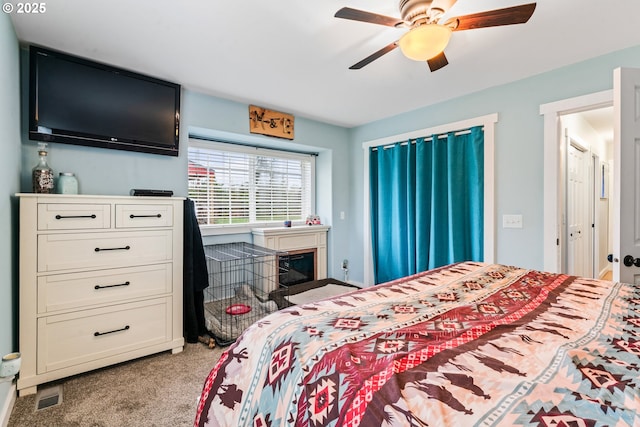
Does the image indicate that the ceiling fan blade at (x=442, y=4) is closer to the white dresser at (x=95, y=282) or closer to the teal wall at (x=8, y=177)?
the white dresser at (x=95, y=282)

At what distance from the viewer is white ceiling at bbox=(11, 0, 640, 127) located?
1728 millimetres

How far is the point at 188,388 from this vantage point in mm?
1923

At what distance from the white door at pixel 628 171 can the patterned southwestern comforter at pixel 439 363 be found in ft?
1.77

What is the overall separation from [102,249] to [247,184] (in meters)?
1.97

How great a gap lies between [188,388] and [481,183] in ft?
10.3

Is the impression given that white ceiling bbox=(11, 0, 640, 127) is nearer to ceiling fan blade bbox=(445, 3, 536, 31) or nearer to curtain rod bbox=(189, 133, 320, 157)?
ceiling fan blade bbox=(445, 3, 536, 31)

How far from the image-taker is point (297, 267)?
4047 mm

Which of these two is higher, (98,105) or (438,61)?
(438,61)

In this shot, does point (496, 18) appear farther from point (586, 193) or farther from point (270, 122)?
point (586, 193)

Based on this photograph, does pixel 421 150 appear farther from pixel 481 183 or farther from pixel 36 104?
A: pixel 36 104

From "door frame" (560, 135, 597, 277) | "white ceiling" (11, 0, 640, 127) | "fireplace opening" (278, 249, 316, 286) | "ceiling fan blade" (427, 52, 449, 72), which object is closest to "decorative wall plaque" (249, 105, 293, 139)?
"white ceiling" (11, 0, 640, 127)

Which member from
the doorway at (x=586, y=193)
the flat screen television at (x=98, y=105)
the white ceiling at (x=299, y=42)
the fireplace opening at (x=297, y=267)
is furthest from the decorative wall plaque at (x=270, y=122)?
the doorway at (x=586, y=193)

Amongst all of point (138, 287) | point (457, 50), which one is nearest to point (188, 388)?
point (138, 287)

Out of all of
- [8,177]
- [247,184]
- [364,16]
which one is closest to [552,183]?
[364,16]
